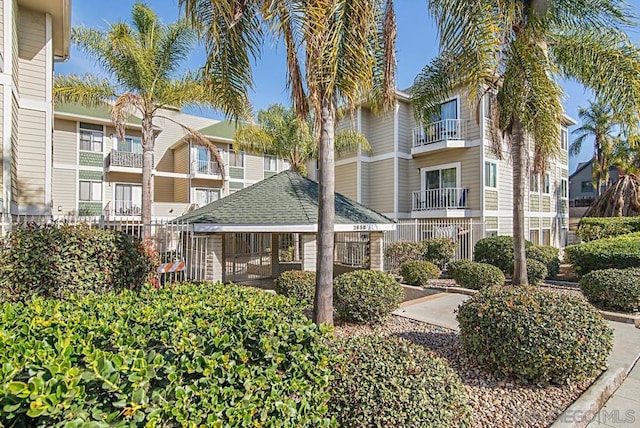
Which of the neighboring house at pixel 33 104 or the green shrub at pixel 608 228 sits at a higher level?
the neighboring house at pixel 33 104

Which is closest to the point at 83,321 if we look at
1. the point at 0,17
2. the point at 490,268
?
the point at 0,17

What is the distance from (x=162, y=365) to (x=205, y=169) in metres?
24.3

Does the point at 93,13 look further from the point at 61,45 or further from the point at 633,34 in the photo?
the point at 633,34

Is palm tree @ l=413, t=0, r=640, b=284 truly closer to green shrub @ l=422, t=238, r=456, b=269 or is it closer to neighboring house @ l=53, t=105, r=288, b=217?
green shrub @ l=422, t=238, r=456, b=269

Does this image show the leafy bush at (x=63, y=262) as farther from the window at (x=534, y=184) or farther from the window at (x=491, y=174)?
the window at (x=534, y=184)

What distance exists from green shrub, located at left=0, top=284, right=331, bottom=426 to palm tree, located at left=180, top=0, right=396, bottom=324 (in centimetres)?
225

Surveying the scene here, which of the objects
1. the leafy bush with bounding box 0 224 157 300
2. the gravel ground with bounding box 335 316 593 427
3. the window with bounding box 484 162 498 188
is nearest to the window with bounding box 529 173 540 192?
the window with bounding box 484 162 498 188

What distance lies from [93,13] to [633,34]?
16.1 meters

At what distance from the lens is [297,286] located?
8352 millimetres

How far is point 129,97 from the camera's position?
12336 millimetres

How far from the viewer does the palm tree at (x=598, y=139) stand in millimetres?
27952

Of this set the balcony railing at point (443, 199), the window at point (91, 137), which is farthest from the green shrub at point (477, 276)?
the window at point (91, 137)

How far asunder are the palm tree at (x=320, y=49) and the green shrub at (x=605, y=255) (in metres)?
9.43

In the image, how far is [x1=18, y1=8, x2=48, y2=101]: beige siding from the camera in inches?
383
